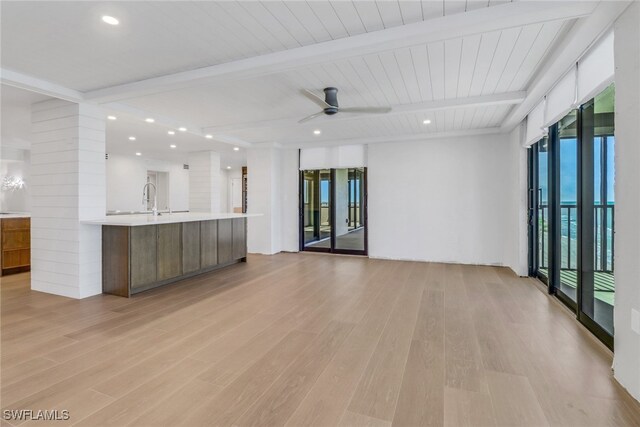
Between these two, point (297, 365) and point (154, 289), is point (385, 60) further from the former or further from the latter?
point (154, 289)

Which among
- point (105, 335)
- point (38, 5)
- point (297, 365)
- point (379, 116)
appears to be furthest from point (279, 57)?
point (105, 335)

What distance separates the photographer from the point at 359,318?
329 cm

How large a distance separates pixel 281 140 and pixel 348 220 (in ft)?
8.43

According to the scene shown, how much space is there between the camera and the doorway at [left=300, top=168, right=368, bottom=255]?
24.3ft

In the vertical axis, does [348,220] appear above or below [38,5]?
below

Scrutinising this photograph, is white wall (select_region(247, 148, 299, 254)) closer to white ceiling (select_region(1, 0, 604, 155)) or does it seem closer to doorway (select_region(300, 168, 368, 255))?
doorway (select_region(300, 168, 368, 255))

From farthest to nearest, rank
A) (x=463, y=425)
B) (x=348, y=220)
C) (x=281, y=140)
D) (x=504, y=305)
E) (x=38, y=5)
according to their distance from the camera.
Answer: (x=348, y=220) < (x=281, y=140) < (x=504, y=305) < (x=38, y=5) < (x=463, y=425)

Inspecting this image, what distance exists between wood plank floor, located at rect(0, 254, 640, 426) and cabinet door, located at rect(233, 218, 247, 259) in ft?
6.21

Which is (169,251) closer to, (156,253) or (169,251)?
(169,251)

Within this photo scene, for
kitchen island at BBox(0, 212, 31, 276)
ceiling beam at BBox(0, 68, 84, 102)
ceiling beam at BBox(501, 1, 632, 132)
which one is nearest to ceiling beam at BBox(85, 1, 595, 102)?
ceiling beam at BBox(501, 1, 632, 132)

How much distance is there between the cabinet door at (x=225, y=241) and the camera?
18.5 feet

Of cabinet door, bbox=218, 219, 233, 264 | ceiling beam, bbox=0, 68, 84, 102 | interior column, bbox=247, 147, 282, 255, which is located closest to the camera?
ceiling beam, bbox=0, 68, 84, 102

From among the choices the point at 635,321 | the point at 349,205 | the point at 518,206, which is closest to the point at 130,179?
the point at 349,205

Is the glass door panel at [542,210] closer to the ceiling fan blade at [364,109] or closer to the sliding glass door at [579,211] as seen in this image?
the sliding glass door at [579,211]
